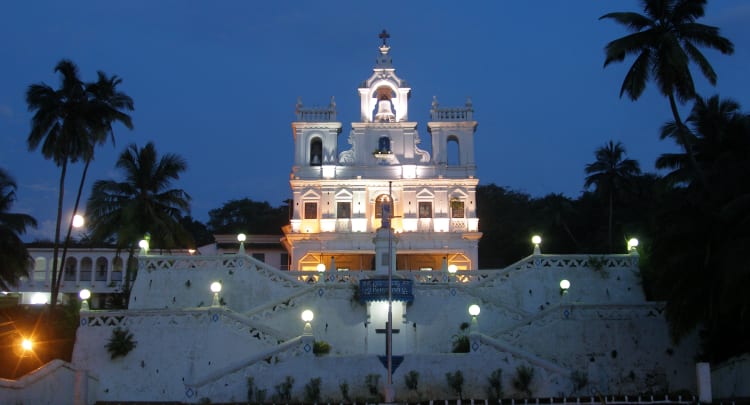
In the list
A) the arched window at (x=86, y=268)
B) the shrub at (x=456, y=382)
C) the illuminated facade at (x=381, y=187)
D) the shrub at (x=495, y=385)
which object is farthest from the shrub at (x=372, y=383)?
the arched window at (x=86, y=268)

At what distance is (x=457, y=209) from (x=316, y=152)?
9776mm

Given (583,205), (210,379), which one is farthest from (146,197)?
(583,205)

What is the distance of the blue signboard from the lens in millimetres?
33438

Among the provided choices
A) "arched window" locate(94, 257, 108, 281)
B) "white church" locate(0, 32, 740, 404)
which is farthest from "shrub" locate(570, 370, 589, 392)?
"arched window" locate(94, 257, 108, 281)

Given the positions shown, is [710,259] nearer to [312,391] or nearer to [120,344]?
[312,391]

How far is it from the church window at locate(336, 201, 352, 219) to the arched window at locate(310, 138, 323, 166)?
313cm

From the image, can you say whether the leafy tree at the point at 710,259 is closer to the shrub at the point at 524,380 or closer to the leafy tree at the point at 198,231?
the shrub at the point at 524,380

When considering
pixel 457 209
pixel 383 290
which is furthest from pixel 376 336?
pixel 457 209

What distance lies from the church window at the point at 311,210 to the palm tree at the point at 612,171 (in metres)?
19.7

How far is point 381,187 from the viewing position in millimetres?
49875

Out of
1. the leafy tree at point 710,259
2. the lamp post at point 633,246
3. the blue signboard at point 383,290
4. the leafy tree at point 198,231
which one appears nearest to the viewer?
the leafy tree at point 710,259

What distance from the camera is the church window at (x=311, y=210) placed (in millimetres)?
49688

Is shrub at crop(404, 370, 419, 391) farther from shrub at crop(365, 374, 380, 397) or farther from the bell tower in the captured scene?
the bell tower

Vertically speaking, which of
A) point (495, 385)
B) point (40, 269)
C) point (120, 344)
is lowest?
point (495, 385)
